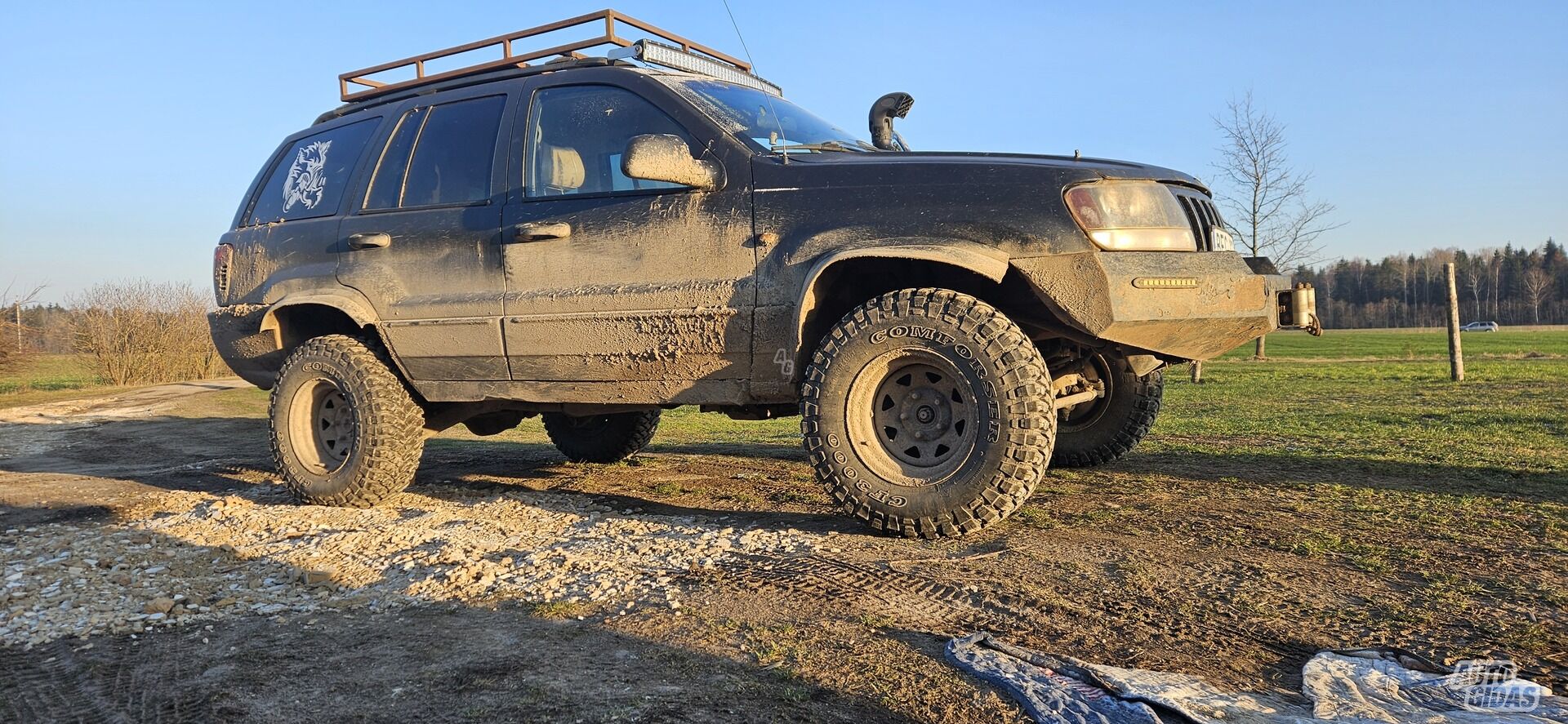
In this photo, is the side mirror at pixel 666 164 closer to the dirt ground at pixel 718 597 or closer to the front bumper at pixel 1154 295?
the front bumper at pixel 1154 295

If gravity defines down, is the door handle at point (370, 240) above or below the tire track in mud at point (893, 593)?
above

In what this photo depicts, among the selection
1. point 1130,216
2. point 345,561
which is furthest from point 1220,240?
point 345,561

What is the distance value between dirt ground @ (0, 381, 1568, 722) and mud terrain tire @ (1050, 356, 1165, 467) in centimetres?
24

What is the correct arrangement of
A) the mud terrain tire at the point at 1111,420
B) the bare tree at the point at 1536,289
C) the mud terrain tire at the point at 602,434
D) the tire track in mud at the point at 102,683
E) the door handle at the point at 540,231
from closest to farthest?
the tire track in mud at the point at 102,683 → the door handle at the point at 540,231 → the mud terrain tire at the point at 1111,420 → the mud terrain tire at the point at 602,434 → the bare tree at the point at 1536,289

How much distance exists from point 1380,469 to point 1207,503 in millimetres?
1767

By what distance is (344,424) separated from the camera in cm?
584

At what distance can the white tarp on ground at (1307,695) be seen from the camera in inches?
84.0

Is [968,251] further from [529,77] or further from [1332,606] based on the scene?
[529,77]

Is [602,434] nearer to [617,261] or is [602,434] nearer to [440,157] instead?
[440,157]

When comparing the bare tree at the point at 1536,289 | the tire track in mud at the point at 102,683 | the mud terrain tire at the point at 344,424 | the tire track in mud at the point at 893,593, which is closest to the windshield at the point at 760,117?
the tire track in mud at the point at 893,593

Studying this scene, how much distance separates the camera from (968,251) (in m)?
3.99

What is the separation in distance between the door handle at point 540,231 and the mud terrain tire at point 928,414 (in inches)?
58.8

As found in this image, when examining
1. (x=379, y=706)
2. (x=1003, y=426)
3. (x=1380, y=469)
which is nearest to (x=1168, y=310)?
(x=1003, y=426)

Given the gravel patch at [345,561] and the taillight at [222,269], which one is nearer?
the gravel patch at [345,561]
